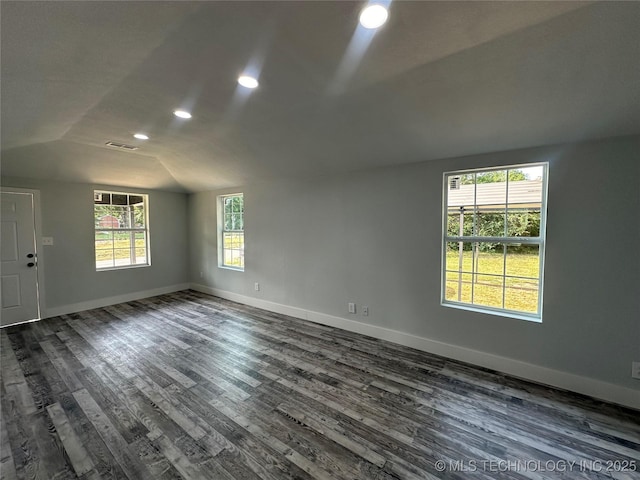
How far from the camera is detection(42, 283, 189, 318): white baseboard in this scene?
14.1 ft

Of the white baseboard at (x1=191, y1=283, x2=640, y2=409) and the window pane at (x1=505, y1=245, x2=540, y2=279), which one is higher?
the window pane at (x1=505, y1=245, x2=540, y2=279)

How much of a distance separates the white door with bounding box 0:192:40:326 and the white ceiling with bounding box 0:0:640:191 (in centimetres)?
128

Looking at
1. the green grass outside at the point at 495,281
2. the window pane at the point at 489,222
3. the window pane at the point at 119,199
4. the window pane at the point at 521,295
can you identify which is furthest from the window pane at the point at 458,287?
the window pane at the point at 119,199

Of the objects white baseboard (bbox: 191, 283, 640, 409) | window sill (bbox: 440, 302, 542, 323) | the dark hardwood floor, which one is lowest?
the dark hardwood floor

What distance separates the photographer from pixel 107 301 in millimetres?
4887

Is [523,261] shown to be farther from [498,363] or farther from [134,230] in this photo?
[134,230]

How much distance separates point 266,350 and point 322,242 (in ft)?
5.37

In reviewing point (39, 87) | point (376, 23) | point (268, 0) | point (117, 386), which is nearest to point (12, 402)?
point (117, 386)

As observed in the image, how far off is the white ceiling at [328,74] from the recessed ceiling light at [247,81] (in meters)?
0.07

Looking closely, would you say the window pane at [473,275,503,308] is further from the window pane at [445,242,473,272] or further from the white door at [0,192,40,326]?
the white door at [0,192,40,326]

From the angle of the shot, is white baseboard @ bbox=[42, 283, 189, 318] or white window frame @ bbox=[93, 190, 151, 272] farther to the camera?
white window frame @ bbox=[93, 190, 151, 272]

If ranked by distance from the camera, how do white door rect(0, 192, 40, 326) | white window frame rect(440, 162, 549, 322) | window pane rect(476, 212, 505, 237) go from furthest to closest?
white door rect(0, 192, 40, 326) → window pane rect(476, 212, 505, 237) → white window frame rect(440, 162, 549, 322)

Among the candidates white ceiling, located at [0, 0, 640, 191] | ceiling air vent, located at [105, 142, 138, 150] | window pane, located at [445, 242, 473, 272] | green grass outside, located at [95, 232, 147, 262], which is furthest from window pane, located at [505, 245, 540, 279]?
green grass outside, located at [95, 232, 147, 262]

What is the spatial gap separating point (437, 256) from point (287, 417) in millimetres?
2179
